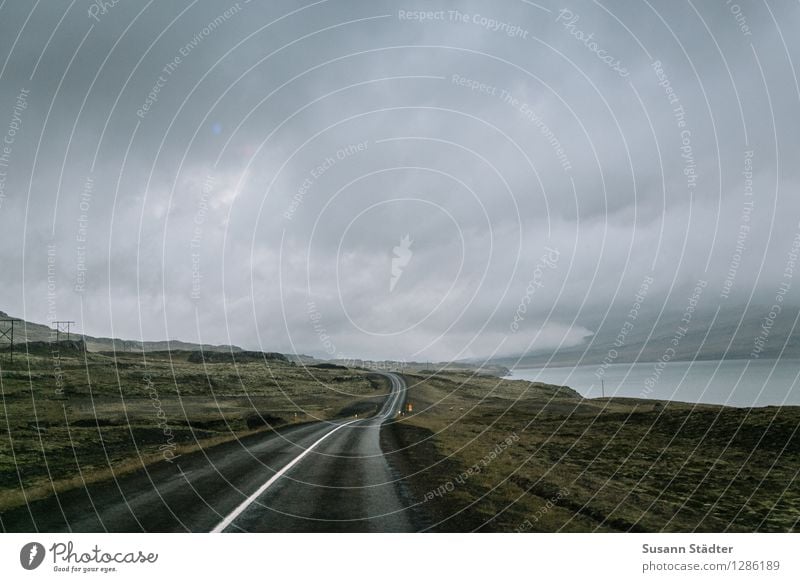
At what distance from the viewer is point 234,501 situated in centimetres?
1091

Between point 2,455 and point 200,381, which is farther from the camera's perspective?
point 200,381

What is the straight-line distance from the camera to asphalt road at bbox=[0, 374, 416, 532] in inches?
376

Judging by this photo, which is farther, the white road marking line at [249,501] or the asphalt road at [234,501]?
the asphalt road at [234,501]

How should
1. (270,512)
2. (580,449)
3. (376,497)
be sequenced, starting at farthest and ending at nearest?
(580,449) < (376,497) < (270,512)

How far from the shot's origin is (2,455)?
18.8 m

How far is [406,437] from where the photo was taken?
26.4 meters

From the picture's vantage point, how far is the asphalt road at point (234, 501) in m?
9.55

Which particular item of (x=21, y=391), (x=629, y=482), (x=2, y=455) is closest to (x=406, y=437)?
(x=629, y=482)

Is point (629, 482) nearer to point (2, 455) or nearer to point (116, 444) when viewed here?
point (116, 444)

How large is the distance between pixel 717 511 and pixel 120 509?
615 inches

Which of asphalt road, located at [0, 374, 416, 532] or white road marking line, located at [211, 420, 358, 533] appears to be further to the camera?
asphalt road, located at [0, 374, 416, 532]

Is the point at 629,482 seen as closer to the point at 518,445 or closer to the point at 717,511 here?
the point at 717,511

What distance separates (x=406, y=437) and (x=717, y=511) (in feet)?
53.5
